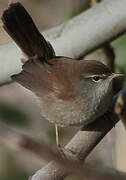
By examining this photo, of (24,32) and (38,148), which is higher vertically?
(38,148)

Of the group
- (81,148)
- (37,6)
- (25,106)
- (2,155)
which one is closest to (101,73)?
(81,148)

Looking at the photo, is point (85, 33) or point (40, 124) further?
point (40, 124)

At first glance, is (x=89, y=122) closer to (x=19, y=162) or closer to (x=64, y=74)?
(x=64, y=74)

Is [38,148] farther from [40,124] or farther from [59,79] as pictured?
[40,124]

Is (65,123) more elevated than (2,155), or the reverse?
(65,123)

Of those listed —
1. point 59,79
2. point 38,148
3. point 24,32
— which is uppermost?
point 38,148

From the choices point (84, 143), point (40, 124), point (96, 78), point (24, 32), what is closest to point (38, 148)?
point (84, 143)
